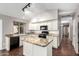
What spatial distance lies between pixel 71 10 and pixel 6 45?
4.30ft

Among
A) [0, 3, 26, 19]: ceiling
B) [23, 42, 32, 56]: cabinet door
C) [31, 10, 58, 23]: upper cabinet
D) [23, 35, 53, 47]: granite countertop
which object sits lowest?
[23, 42, 32, 56]: cabinet door

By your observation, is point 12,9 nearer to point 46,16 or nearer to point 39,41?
point 46,16

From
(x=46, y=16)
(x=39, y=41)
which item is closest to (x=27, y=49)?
(x=39, y=41)

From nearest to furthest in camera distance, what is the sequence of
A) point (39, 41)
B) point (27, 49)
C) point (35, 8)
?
point (35, 8) < point (39, 41) < point (27, 49)

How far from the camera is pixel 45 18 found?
1372mm

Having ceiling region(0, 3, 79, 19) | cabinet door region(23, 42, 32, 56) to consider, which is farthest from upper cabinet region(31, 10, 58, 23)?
cabinet door region(23, 42, 32, 56)

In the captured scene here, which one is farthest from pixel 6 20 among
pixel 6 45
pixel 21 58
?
pixel 21 58

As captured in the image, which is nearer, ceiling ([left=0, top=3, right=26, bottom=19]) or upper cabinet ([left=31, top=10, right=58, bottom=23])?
ceiling ([left=0, top=3, right=26, bottom=19])

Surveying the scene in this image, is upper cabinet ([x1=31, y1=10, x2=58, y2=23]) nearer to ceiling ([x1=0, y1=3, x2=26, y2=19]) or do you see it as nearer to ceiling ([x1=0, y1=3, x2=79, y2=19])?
ceiling ([x1=0, y1=3, x2=79, y2=19])

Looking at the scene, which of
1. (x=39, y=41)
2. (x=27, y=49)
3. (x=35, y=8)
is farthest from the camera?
(x=27, y=49)

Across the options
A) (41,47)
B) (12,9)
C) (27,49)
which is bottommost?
(27,49)

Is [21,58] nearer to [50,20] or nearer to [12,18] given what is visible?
[12,18]

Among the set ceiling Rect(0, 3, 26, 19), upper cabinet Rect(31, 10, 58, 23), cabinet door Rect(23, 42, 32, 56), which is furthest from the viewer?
cabinet door Rect(23, 42, 32, 56)

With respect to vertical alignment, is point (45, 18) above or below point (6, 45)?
above
